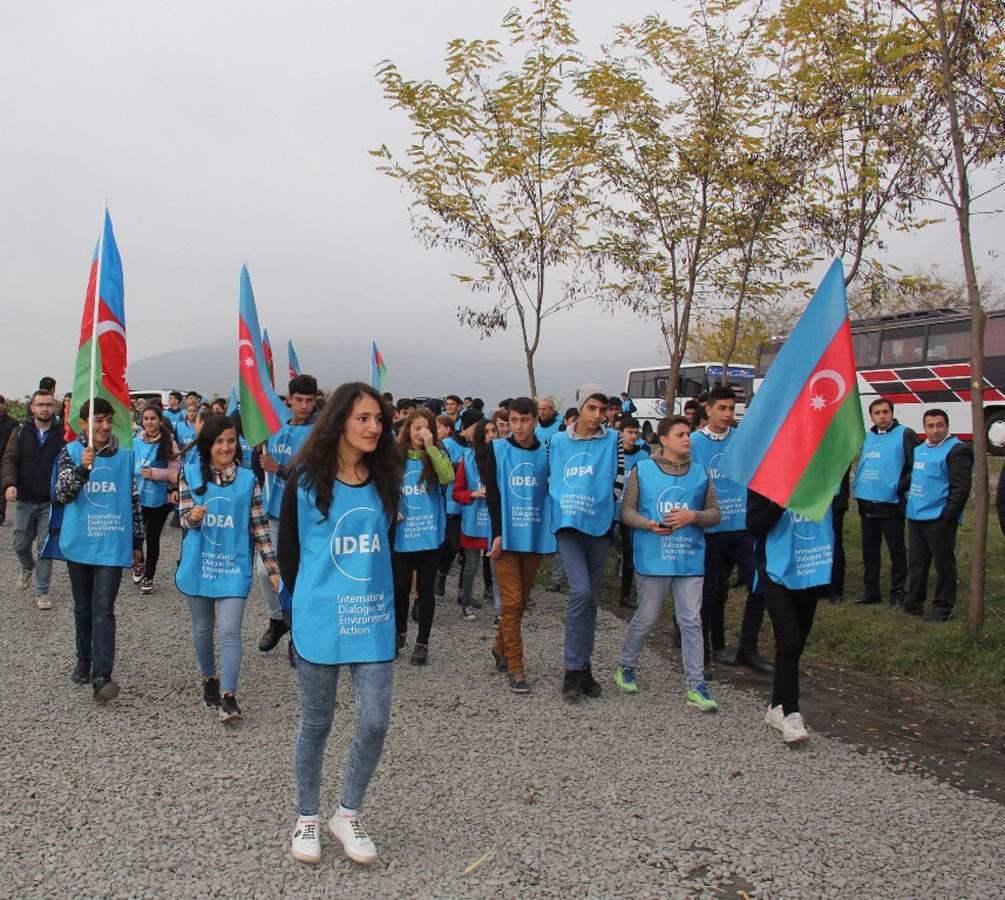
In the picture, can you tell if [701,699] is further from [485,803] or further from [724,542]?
[485,803]

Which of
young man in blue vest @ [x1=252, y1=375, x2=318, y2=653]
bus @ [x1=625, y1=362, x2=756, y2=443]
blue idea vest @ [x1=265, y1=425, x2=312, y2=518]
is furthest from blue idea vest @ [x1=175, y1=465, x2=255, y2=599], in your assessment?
bus @ [x1=625, y1=362, x2=756, y2=443]

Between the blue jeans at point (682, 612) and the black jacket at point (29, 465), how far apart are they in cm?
634

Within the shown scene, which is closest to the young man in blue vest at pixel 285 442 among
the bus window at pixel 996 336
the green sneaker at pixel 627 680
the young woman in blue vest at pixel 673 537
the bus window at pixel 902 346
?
the green sneaker at pixel 627 680

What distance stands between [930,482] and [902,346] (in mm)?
17570

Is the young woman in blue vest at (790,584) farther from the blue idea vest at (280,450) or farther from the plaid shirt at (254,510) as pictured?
the blue idea vest at (280,450)

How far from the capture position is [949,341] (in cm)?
2252

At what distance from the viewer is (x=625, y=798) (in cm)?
414

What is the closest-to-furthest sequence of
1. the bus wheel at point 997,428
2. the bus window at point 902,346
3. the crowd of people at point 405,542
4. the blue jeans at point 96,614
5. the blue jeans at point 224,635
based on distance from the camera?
the crowd of people at point 405,542, the blue jeans at point 224,635, the blue jeans at point 96,614, the bus wheel at point 997,428, the bus window at point 902,346

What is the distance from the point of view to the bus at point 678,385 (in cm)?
3306

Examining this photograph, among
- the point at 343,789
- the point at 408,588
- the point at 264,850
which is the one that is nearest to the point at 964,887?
the point at 343,789

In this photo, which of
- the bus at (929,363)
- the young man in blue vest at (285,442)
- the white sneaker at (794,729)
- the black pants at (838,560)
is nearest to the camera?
the white sneaker at (794,729)

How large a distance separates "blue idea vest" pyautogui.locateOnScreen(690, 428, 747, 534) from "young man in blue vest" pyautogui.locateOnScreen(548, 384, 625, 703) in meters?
0.98

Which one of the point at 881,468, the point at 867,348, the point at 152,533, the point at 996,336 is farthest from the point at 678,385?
the point at 152,533

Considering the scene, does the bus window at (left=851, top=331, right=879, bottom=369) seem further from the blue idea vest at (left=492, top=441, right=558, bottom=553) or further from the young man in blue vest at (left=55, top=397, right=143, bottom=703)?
the young man in blue vest at (left=55, top=397, right=143, bottom=703)
